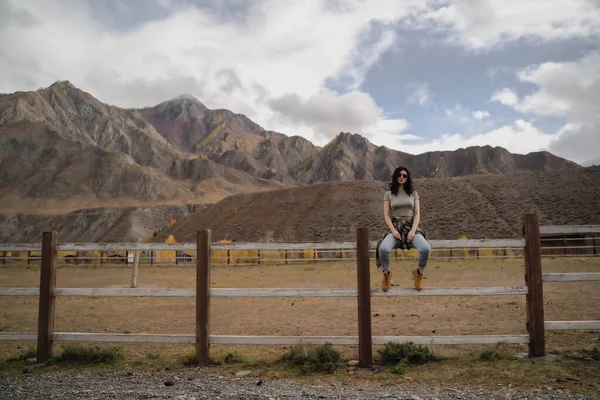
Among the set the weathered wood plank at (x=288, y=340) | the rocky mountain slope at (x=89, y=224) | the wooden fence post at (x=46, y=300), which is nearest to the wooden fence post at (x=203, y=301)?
the weathered wood plank at (x=288, y=340)

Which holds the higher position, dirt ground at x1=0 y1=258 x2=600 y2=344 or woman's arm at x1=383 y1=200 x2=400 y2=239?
woman's arm at x1=383 y1=200 x2=400 y2=239

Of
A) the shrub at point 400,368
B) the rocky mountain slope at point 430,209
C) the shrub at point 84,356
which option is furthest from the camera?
the rocky mountain slope at point 430,209

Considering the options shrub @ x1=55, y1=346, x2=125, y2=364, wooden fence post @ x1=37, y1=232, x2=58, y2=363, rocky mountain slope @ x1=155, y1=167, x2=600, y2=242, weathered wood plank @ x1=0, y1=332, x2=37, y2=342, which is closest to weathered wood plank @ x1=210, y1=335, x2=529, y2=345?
shrub @ x1=55, y1=346, x2=125, y2=364

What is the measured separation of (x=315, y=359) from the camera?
5.68 m

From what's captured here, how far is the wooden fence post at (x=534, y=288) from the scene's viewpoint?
5766 millimetres

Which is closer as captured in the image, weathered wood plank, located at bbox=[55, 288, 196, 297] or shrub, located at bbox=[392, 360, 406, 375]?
shrub, located at bbox=[392, 360, 406, 375]

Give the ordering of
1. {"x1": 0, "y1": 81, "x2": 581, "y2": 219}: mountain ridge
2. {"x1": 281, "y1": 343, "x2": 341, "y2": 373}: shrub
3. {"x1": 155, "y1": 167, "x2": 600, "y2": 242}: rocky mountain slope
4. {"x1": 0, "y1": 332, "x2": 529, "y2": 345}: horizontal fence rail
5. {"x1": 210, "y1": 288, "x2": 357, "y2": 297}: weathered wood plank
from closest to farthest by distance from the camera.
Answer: {"x1": 281, "y1": 343, "x2": 341, "y2": 373}: shrub → {"x1": 0, "y1": 332, "x2": 529, "y2": 345}: horizontal fence rail → {"x1": 210, "y1": 288, "x2": 357, "y2": 297}: weathered wood plank → {"x1": 155, "y1": 167, "x2": 600, "y2": 242}: rocky mountain slope → {"x1": 0, "y1": 81, "x2": 581, "y2": 219}: mountain ridge

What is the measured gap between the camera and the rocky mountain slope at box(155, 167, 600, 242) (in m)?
63.4

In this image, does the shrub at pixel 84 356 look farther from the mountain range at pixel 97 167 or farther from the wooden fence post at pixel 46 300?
the mountain range at pixel 97 167

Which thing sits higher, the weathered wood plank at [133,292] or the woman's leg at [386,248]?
the woman's leg at [386,248]

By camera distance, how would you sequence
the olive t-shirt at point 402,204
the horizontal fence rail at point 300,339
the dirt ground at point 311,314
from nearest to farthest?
the horizontal fence rail at point 300,339 < the olive t-shirt at point 402,204 < the dirt ground at point 311,314

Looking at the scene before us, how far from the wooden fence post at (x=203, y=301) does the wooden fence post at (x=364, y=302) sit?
81.4 inches

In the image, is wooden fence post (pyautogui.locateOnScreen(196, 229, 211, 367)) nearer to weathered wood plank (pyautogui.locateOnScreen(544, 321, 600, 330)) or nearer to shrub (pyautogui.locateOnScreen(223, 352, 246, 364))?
shrub (pyautogui.locateOnScreen(223, 352, 246, 364))

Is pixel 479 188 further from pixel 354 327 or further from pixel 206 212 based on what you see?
pixel 354 327
